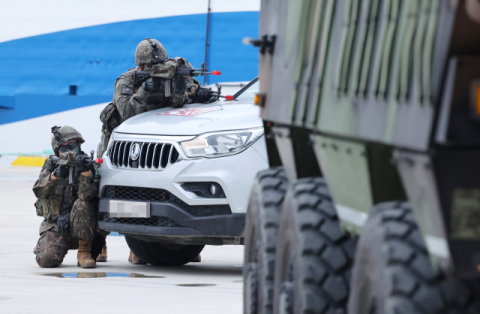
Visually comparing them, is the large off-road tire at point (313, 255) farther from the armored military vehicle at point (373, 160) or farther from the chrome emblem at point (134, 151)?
the chrome emblem at point (134, 151)

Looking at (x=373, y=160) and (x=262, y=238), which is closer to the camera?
(x=373, y=160)

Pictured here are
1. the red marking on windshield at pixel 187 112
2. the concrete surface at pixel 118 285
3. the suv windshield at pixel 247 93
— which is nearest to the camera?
the concrete surface at pixel 118 285

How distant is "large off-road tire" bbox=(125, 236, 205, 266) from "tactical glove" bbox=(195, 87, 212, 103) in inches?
52.9

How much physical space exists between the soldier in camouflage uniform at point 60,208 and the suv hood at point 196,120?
57 cm

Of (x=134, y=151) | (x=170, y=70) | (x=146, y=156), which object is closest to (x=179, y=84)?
(x=170, y=70)

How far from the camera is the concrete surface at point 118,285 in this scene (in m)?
5.98

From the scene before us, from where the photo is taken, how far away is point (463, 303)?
2344 millimetres

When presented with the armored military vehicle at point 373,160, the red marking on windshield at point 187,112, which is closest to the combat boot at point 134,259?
the red marking on windshield at point 187,112

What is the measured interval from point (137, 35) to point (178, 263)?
10043mm

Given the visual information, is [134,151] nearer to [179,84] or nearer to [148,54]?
[179,84]

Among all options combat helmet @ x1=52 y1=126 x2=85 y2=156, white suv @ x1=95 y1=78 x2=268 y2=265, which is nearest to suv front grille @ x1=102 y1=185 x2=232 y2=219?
white suv @ x1=95 y1=78 x2=268 y2=265

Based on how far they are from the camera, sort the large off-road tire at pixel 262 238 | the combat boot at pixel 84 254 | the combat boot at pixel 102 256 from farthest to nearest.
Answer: the combat boot at pixel 102 256 < the combat boot at pixel 84 254 < the large off-road tire at pixel 262 238

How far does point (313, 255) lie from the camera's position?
3.20 metres

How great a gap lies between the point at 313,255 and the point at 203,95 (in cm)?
555
